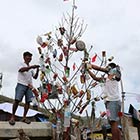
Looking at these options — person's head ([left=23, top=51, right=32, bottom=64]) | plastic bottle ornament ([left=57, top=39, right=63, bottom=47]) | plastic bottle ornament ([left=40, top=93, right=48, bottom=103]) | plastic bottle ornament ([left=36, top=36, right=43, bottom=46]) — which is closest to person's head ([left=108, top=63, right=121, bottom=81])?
person's head ([left=23, top=51, right=32, bottom=64])

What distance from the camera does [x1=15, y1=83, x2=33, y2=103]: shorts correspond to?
21.2 ft

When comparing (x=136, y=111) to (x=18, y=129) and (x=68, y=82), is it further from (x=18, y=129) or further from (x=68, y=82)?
(x=18, y=129)

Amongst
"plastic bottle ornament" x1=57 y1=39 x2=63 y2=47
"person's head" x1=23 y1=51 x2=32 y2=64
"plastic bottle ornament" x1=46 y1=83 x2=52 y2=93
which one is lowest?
"plastic bottle ornament" x1=46 y1=83 x2=52 y2=93

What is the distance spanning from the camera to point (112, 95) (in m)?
5.68

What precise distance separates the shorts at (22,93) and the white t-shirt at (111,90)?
5.44 ft

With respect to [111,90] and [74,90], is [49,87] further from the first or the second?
[111,90]

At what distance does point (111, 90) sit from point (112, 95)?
0.32 ft

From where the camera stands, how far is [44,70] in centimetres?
750

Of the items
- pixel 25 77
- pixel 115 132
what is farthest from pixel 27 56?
pixel 115 132

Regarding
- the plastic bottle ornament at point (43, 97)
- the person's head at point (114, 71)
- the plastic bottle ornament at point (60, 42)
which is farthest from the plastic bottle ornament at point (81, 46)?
the person's head at point (114, 71)

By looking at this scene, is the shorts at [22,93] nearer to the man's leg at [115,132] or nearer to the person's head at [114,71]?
the person's head at [114,71]

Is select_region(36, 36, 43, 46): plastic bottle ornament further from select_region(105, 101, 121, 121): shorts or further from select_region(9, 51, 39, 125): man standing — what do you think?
select_region(105, 101, 121, 121): shorts

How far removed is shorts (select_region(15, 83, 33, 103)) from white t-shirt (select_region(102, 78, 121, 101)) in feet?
5.44

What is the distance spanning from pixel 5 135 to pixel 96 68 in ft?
6.28
